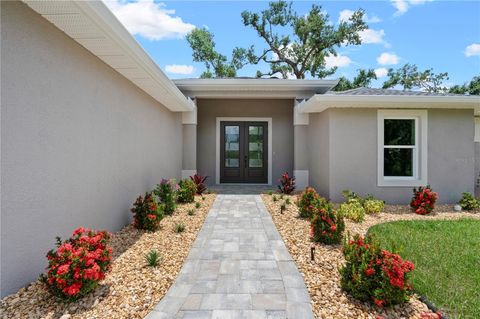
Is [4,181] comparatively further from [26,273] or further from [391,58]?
[391,58]

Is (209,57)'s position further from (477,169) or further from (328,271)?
(328,271)

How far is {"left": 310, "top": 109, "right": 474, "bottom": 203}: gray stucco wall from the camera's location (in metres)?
7.72

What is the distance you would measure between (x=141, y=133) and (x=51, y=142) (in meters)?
3.19

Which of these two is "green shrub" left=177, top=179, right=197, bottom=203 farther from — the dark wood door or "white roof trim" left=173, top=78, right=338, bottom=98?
the dark wood door

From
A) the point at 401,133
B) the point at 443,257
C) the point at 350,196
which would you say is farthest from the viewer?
the point at 401,133

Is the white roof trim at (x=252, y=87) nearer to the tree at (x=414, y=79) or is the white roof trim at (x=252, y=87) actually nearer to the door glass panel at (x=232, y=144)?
the door glass panel at (x=232, y=144)

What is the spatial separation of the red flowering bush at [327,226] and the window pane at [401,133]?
446 cm

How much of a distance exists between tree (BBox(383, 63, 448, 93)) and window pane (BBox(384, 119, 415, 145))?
2020 centimetres

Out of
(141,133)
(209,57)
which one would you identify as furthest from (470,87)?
(141,133)

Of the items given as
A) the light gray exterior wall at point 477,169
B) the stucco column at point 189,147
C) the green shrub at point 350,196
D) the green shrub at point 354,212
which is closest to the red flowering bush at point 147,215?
the green shrub at point 354,212

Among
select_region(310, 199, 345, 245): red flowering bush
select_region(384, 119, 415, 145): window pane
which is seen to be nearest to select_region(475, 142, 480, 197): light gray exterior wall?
select_region(384, 119, 415, 145): window pane

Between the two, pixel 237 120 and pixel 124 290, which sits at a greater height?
pixel 237 120

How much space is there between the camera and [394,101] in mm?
7227

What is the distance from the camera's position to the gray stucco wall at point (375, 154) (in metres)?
7.72
